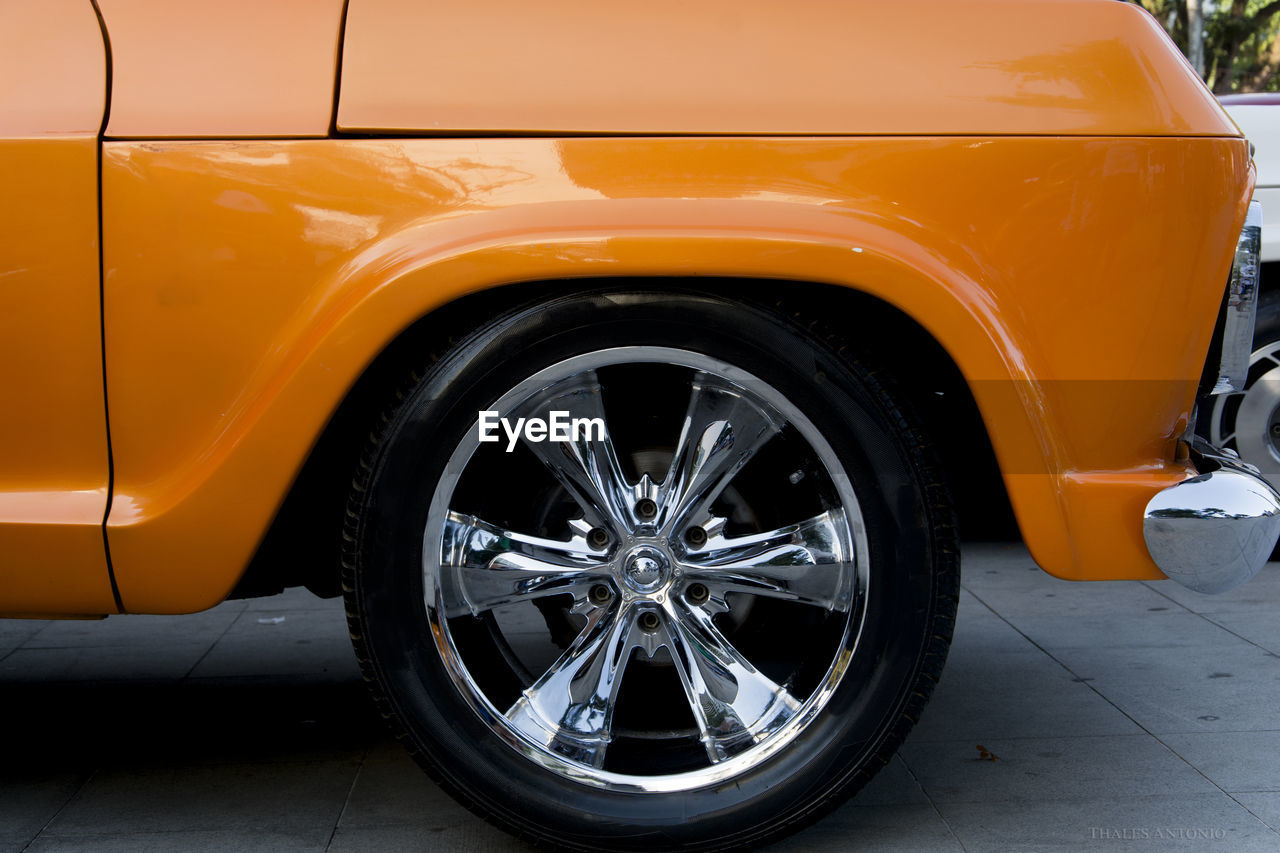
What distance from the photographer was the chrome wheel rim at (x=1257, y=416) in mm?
4230

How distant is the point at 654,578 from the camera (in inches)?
81.7

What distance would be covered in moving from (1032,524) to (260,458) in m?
1.32

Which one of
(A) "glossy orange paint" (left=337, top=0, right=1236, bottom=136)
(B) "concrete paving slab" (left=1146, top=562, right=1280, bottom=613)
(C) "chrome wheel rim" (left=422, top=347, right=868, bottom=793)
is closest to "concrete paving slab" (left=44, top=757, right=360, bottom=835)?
(C) "chrome wheel rim" (left=422, top=347, right=868, bottom=793)

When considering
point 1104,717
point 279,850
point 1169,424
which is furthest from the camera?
point 1104,717

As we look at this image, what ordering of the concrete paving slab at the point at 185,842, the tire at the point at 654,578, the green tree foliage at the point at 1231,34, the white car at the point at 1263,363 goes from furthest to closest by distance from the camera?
the green tree foliage at the point at 1231,34 < the white car at the point at 1263,363 < the concrete paving slab at the point at 185,842 < the tire at the point at 654,578

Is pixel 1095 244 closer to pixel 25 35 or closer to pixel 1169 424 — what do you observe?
pixel 1169 424

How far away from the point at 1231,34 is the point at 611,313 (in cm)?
1901

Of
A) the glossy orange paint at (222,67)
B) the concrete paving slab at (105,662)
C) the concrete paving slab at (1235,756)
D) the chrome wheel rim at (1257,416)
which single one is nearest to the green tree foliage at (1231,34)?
the chrome wheel rim at (1257,416)

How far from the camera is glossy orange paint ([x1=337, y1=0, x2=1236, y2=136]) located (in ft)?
6.23

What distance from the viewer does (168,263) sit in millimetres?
1896

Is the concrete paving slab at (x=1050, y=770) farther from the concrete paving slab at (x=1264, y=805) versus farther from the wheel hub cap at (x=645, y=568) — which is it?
the wheel hub cap at (x=645, y=568)

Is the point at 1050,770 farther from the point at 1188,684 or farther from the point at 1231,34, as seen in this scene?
the point at 1231,34

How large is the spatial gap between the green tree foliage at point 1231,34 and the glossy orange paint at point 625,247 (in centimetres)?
1710

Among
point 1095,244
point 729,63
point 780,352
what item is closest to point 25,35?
point 729,63
